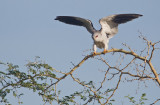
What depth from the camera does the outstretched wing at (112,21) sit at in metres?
9.65

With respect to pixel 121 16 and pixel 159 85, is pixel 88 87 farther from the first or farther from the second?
pixel 121 16

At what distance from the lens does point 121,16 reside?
9.66 metres

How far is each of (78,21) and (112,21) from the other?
114cm

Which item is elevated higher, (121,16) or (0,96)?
(121,16)

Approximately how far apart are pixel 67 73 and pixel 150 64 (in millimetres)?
1937

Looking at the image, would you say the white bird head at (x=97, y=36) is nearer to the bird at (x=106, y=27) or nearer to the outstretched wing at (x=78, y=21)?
the bird at (x=106, y=27)

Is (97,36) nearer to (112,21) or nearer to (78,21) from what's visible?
(112,21)

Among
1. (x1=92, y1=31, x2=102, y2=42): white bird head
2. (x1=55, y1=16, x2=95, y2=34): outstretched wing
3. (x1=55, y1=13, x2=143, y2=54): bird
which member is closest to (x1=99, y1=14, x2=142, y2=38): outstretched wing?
(x1=55, y1=13, x2=143, y2=54): bird

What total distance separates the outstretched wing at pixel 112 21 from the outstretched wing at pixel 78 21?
1.56ft

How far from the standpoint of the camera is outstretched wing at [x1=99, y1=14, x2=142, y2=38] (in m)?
9.65

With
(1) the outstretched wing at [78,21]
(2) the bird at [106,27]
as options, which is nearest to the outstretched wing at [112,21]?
(2) the bird at [106,27]

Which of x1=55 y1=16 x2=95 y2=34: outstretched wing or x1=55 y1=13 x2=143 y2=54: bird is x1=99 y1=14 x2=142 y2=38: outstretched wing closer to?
x1=55 y1=13 x2=143 y2=54: bird

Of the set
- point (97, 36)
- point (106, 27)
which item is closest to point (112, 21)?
point (106, 27)

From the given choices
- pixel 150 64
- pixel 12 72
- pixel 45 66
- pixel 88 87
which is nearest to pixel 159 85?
pixel 150 64
